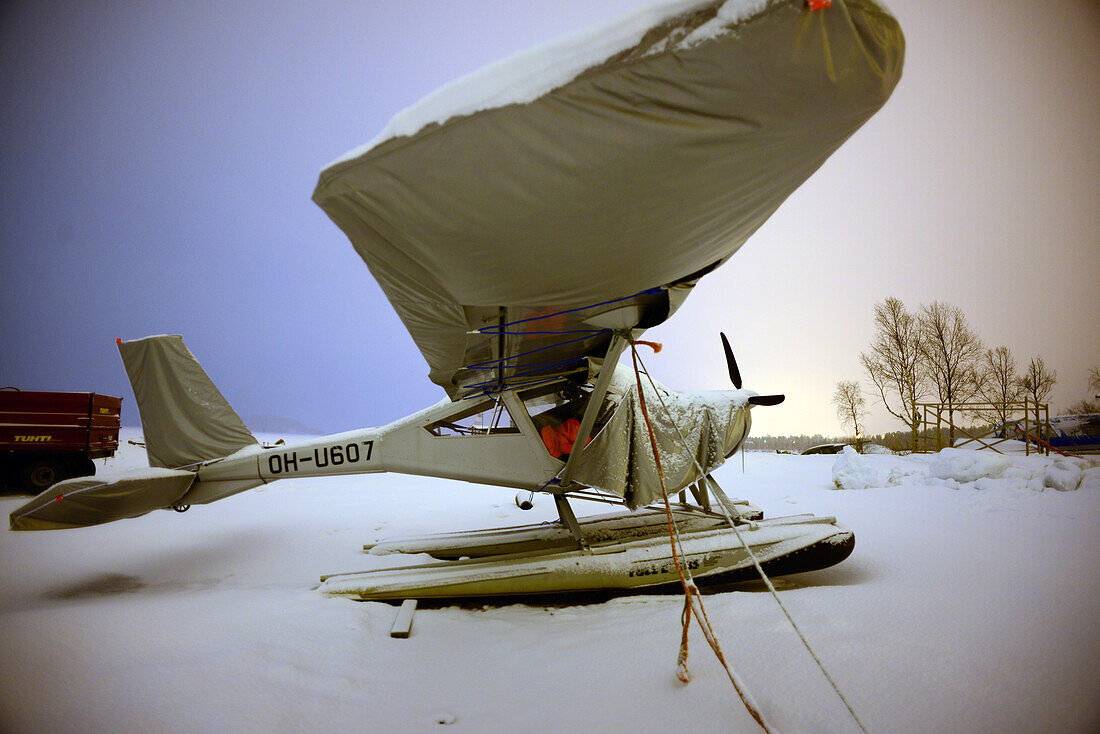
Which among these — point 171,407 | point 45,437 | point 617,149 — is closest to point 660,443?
point 617,149

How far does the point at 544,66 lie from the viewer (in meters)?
1.11

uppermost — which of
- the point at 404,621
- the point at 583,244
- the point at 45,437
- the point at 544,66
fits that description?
the point at 544,66

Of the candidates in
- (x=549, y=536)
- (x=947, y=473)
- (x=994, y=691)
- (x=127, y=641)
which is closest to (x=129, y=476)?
(x=127, y=641)

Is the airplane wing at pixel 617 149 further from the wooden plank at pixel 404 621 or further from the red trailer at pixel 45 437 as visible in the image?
the red trailer at pixel 45 437

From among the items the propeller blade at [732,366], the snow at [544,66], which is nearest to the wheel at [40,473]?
the snow at [544,66]

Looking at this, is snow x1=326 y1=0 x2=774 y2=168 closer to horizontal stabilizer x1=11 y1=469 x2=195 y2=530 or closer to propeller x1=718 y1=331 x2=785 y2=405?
propeller x1=718 y1=331 x2=785 y2=405

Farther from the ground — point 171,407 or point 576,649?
point 171,407

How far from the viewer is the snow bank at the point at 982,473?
4.15 m

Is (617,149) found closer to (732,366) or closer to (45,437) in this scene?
(732,366)

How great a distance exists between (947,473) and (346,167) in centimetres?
786

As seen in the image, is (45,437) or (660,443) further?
(45,437)

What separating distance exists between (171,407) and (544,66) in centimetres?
496

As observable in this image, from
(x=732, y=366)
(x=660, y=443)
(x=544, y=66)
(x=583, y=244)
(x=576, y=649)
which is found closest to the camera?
(x=544, y=66)

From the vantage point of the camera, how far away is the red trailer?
719 cm
